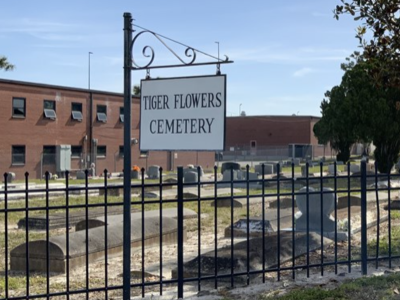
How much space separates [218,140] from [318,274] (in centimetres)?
364

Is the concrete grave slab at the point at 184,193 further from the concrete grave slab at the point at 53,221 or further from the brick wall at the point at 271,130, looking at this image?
the brick wall at the point at 271,130

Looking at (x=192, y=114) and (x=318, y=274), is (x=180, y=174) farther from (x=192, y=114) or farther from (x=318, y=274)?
(x=318, y=274)

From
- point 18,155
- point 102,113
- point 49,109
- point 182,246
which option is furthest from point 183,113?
point 102,113

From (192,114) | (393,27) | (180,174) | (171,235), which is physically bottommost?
(171,235)

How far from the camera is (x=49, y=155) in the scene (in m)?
40.6

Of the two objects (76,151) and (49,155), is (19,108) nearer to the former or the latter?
(49,155)

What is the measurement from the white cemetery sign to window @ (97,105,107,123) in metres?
40.0

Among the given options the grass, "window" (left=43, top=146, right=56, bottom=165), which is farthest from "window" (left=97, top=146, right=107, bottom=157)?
the grass

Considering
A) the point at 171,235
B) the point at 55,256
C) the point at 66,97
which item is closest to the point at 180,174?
the point at 55,256

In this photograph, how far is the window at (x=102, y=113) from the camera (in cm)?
4491

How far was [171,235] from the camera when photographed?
11.9 meters

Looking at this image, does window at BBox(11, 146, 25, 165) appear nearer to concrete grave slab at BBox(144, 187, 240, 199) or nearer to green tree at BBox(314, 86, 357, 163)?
concrete grave slab at BBox(144, 187, 240, 199)

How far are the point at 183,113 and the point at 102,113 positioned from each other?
40746 millimetres

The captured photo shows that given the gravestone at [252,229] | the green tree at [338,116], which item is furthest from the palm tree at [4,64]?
the gravestone at [252,229]
